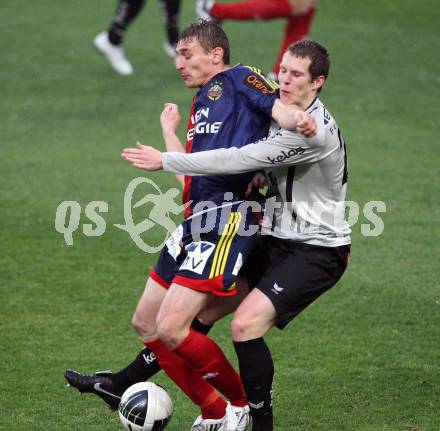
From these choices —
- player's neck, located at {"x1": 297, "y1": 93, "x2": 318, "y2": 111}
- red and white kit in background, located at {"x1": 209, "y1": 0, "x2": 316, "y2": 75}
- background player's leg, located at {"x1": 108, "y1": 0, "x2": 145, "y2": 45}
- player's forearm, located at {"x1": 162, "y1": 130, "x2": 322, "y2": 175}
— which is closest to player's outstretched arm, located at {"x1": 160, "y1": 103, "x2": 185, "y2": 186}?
player's forearm, located at {"x1": 162, "y1": 130, "x2": 322, "y2": 175}

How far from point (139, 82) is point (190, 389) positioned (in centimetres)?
925

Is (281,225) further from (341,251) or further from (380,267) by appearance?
(380,267)

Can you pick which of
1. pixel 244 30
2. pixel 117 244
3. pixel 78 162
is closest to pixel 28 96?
pixel 78 162

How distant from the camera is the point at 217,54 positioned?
18.9 feet

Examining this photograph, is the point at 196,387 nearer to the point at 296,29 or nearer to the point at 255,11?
the point at 255,11

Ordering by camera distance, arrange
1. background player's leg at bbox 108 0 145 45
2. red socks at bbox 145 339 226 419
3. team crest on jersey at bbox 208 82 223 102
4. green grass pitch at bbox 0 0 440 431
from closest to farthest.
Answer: team crest on jersey at bbox 208 82 223 102, red socks at bbox 145 339 226 419, green grass pitch at bbox 0 0 440 431, background player's leg at bbox 108 0 145 45

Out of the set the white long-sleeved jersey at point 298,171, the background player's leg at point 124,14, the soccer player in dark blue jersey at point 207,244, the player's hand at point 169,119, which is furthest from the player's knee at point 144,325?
the background player's leg at point 124,14

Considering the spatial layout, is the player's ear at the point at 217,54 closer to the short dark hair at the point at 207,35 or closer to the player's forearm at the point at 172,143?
the short dark hair at the point at 207,35

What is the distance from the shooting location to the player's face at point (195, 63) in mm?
5715

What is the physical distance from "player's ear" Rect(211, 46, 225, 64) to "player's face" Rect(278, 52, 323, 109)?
0.47m

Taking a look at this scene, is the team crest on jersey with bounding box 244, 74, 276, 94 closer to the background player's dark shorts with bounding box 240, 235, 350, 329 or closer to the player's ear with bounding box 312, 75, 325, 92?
the player's ear with bounding box 312, 75, 325, 92

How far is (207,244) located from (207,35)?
47.1 inches

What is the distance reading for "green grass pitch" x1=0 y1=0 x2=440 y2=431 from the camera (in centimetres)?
635

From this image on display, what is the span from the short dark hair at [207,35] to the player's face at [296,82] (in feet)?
1.59
